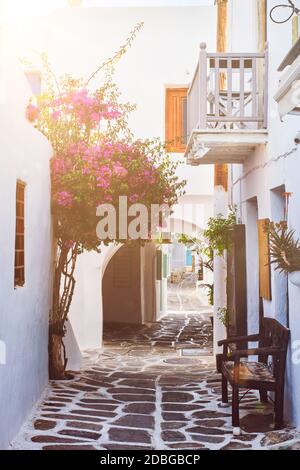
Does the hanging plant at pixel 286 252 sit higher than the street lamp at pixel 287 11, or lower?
lower

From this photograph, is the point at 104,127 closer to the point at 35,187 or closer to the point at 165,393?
the point at 35,187

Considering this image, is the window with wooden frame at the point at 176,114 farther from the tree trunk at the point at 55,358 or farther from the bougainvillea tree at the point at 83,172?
the tree trunk at the point at 55,358

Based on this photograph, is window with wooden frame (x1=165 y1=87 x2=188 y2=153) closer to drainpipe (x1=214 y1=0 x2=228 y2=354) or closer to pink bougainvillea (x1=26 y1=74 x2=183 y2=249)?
drainpipe (x1=214 y1=0 x2=228 y2=354)

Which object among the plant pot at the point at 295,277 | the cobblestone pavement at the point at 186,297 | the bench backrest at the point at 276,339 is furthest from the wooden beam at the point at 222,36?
the cobblestone pavement at the point at 186,297

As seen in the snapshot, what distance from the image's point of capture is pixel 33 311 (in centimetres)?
805

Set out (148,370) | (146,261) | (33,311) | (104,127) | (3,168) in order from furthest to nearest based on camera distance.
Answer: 1. (146,261)
2. (104,127)
3. (148,370)
4. (33,311)
5. (3,168)

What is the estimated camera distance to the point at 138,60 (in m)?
14.3

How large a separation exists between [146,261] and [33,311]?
1257 centimetres

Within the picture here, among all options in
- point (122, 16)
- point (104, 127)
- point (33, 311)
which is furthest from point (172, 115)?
point (33, 311)

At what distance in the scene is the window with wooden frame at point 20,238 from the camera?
7.32 m

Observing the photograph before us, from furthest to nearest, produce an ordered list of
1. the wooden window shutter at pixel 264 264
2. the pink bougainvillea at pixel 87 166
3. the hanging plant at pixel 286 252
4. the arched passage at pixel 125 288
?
the arched passage at pixel 125 288
the pink bougainvillea at pixel 87 166
the wooden window shutter at pixel 264 264
the hanging plant at pixel 286 252

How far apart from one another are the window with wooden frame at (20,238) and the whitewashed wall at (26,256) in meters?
0.10

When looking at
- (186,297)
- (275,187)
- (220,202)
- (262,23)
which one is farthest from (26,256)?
(186,297)

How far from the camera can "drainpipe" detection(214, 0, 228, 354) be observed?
39.3ft
